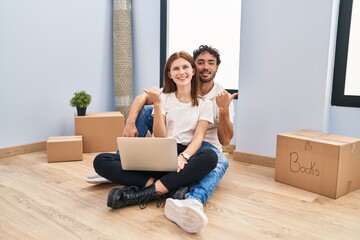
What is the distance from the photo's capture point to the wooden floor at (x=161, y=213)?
127 cm

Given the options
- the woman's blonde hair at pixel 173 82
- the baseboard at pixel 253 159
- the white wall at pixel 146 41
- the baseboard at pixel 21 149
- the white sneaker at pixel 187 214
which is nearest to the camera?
the white sneaker at pixel 187 214

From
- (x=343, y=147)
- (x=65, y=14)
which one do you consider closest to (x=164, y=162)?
(x=343, y=147)

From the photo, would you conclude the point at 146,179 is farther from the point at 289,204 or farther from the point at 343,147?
the point at 343,147

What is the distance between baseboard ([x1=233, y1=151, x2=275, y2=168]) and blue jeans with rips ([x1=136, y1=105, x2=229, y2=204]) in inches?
22.7

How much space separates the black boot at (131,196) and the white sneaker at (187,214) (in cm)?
15

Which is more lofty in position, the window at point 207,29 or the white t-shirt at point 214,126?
the window at point 207,29

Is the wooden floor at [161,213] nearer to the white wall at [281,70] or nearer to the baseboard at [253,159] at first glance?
the baseboard at [253,159]

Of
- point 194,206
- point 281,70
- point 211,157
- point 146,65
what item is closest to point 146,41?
point 146,65

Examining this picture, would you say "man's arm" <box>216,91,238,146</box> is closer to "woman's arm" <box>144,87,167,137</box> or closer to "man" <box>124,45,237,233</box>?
"man" <box>124,45,237,233</box>

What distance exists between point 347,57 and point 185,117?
3.75 ft

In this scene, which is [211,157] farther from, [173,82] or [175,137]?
[173,82]

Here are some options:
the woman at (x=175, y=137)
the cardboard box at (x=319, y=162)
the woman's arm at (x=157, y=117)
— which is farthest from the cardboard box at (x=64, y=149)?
the cardboard box at (x=319, y=162)

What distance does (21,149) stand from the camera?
8.23 feet

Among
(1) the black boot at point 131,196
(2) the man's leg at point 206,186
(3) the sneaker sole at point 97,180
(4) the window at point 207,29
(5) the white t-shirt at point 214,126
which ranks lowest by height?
(3) the sneaker sole at point 97,180
